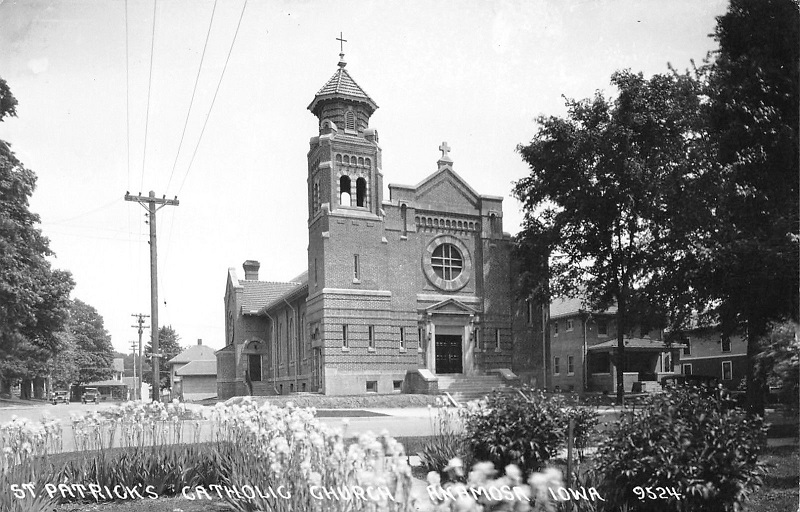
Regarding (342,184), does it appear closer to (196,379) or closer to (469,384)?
(469,384)

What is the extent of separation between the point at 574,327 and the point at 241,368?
24.2 metres

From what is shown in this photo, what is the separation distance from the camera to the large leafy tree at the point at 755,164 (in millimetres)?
12539

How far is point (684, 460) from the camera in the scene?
5.98 meters

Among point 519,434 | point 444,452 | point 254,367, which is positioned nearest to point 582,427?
point 519,434

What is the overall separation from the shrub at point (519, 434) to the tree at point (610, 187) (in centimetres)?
1320

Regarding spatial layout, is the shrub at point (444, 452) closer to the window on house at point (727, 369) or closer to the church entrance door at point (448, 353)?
the church entrance door at point (448, 353)

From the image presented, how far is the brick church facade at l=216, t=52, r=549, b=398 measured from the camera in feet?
109

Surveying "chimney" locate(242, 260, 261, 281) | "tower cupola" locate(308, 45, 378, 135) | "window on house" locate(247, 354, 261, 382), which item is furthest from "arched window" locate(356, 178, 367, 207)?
"chimney" locate(242, 260, 261, 281)

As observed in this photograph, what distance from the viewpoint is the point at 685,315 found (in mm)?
20406

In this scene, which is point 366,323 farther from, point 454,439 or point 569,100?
point 454,439

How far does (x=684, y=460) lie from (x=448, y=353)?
1164 inches

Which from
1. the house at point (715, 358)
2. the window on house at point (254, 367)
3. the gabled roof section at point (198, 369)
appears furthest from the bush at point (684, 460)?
the gabled roof section at point (198, 369)

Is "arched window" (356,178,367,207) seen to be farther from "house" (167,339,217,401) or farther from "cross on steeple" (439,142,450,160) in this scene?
"house" (167,339,217,401)

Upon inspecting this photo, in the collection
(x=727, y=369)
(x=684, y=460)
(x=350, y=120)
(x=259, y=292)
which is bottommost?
(x=727, y=369)
